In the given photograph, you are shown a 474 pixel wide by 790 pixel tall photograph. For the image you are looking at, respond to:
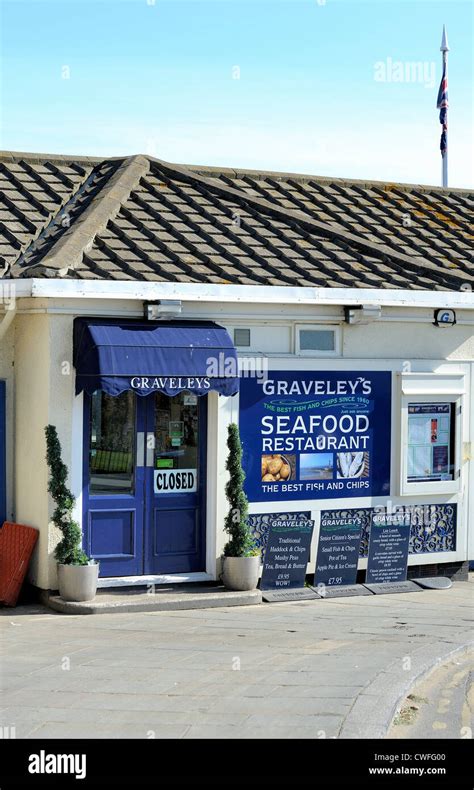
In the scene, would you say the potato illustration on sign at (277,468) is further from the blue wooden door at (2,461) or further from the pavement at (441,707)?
the pavement at (441,707)

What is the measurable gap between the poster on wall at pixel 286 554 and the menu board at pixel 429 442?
166 cm

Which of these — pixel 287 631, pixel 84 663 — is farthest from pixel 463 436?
pixel 84 663

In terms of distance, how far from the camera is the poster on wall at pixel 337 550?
41.5 feet

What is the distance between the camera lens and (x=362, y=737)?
738 centimetres

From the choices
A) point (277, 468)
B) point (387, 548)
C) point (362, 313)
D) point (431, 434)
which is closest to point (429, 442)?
point (431, 434)

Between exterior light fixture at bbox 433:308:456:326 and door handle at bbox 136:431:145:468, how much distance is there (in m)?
3.87

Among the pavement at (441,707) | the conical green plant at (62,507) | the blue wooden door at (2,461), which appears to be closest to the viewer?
the pavement at (441,707)

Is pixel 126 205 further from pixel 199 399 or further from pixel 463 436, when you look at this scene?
pixel 463 436

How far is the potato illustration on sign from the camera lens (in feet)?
40.9

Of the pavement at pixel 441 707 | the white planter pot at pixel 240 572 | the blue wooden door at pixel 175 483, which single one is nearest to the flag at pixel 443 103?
the blue wooden door at pixel 175 483

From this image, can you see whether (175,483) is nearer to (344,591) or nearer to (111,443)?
(111,443)

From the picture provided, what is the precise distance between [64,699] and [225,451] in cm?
455

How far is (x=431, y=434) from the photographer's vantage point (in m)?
13.5

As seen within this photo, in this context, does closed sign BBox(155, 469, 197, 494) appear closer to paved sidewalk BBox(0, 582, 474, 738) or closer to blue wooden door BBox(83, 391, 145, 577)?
blue wooden door BBox(83, 391, 145, 577)
